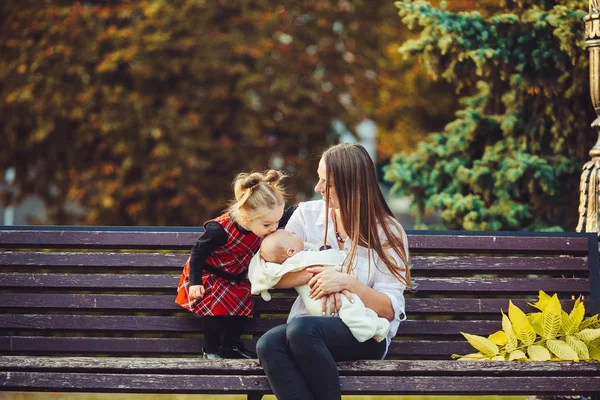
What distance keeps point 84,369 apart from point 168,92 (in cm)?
782

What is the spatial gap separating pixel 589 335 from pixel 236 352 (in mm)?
1651

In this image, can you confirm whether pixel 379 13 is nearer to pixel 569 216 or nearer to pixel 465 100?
pixel 465 100

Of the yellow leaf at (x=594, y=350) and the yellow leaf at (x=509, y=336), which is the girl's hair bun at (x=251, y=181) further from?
the yellow leaf at (x=594, y=350)

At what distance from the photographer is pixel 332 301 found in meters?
3.53

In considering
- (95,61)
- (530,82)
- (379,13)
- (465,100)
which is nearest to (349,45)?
(379,13)

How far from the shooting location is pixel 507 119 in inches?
224

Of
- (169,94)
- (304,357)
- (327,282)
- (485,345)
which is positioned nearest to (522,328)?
(485,345)

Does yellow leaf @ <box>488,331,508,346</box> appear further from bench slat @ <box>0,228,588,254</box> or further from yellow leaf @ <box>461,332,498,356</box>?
bench slat @ <box>0,228,588,254</box>

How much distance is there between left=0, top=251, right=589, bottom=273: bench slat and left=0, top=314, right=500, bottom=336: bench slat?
0.27 meters

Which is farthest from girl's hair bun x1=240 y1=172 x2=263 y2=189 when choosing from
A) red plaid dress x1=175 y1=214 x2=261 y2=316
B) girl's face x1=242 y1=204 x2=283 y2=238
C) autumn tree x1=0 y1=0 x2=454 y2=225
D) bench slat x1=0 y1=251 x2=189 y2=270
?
autumn tree x1=0 y1=0 x2=454 y2=225

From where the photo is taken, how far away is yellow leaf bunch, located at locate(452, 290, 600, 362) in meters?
3.46

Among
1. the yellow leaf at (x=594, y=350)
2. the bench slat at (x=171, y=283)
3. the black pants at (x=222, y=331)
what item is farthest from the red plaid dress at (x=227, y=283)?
the yellow leaf at (x=594, y=350)

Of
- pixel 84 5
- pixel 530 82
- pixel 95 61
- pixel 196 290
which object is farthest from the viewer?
pixel 84 5

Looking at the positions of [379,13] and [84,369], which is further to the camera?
[379,13]
